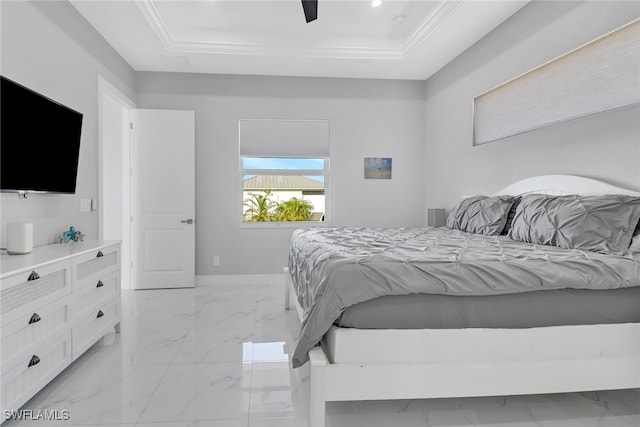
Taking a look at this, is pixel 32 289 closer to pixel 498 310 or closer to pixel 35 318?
pixel 35 318

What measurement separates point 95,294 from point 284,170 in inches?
114

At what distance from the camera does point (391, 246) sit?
2215mm

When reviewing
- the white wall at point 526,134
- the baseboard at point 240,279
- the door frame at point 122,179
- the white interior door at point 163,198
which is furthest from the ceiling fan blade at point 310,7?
the baseboard at point 240,279

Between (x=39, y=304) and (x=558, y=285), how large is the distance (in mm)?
2547

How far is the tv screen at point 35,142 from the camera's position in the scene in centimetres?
211

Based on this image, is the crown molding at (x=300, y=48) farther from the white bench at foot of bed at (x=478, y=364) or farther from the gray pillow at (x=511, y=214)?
the white bench at foot of bed at (x=478, y=364)

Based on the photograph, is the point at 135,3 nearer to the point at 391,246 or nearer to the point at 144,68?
the point at 144,68

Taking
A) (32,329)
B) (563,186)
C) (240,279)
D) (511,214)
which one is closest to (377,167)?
(511,214)

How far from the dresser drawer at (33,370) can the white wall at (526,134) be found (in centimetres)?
352

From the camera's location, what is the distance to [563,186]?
2695 mm

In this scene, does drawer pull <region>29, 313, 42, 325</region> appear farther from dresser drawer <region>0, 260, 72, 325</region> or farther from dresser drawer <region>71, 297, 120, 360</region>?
dresser drawer <region>71, 297, 120, 360</region>

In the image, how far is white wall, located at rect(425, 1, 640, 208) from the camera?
93.4 inches

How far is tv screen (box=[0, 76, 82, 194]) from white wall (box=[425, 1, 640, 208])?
371cm

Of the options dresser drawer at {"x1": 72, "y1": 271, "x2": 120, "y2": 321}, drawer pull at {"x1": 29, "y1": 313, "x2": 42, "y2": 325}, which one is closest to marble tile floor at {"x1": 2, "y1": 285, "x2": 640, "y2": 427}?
dresser drawer at {"x1": 72, "y1": 271, "x2": 120, "y2": 321}
